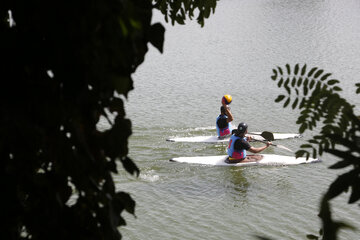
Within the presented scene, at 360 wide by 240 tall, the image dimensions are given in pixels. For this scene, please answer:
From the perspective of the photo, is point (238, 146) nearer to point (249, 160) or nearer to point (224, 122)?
point (249, 160)

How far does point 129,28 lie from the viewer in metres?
1.44

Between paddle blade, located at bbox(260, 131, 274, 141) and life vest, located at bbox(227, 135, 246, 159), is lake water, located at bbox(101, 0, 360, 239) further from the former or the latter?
paddle blade, located at bbox(260, 131, 274, 141)

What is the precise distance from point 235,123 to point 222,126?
205 centimetres

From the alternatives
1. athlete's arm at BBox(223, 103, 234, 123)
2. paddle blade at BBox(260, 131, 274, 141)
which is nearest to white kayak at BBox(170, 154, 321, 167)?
paddle blade at BBox(260, 131, 274, 141)

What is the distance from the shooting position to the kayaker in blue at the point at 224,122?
16391 mm

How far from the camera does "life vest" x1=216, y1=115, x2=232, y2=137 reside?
16.4 m

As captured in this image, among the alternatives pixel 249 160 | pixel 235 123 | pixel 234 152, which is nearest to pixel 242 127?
pixel 234 152

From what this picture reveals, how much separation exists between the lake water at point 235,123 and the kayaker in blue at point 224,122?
467mm

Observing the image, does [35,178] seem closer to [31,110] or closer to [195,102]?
[31,110]

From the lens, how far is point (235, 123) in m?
18.5

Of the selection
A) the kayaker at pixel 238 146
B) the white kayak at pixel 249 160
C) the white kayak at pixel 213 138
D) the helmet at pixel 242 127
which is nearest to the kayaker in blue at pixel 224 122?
the white kayak at pixel 213 138

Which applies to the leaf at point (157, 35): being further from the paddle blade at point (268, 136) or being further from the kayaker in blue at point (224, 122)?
the kayaker in blue at point (224, 122)

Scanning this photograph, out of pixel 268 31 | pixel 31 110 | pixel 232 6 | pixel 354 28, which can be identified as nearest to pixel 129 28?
pixel 31 110

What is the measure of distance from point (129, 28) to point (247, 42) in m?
32.3
